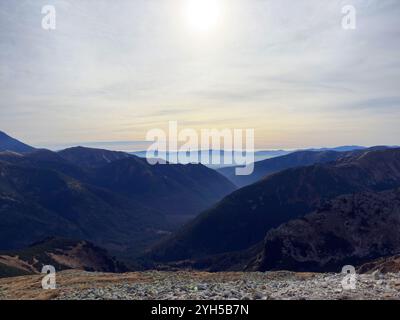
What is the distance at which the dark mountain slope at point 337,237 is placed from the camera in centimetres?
12825

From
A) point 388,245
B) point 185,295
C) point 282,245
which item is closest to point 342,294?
point 185,295

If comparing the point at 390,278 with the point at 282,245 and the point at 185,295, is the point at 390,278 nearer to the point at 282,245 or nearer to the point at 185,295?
the point at 185,295

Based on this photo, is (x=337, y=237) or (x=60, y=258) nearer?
(x=60, y=258)

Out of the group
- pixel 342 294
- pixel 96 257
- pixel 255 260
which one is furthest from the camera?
pixel 255 260

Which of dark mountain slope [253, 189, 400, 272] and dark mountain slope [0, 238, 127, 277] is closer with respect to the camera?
dark mountain slope [0, 238, 127, 277]

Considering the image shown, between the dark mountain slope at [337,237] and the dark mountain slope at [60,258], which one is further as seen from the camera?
the dark mountain slope at [337,237]

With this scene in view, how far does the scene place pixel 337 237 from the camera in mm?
136875

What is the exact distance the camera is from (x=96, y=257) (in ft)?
433

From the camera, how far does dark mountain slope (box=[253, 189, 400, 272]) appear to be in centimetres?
12825

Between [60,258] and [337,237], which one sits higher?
[337,237]

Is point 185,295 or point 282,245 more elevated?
point 185,295
